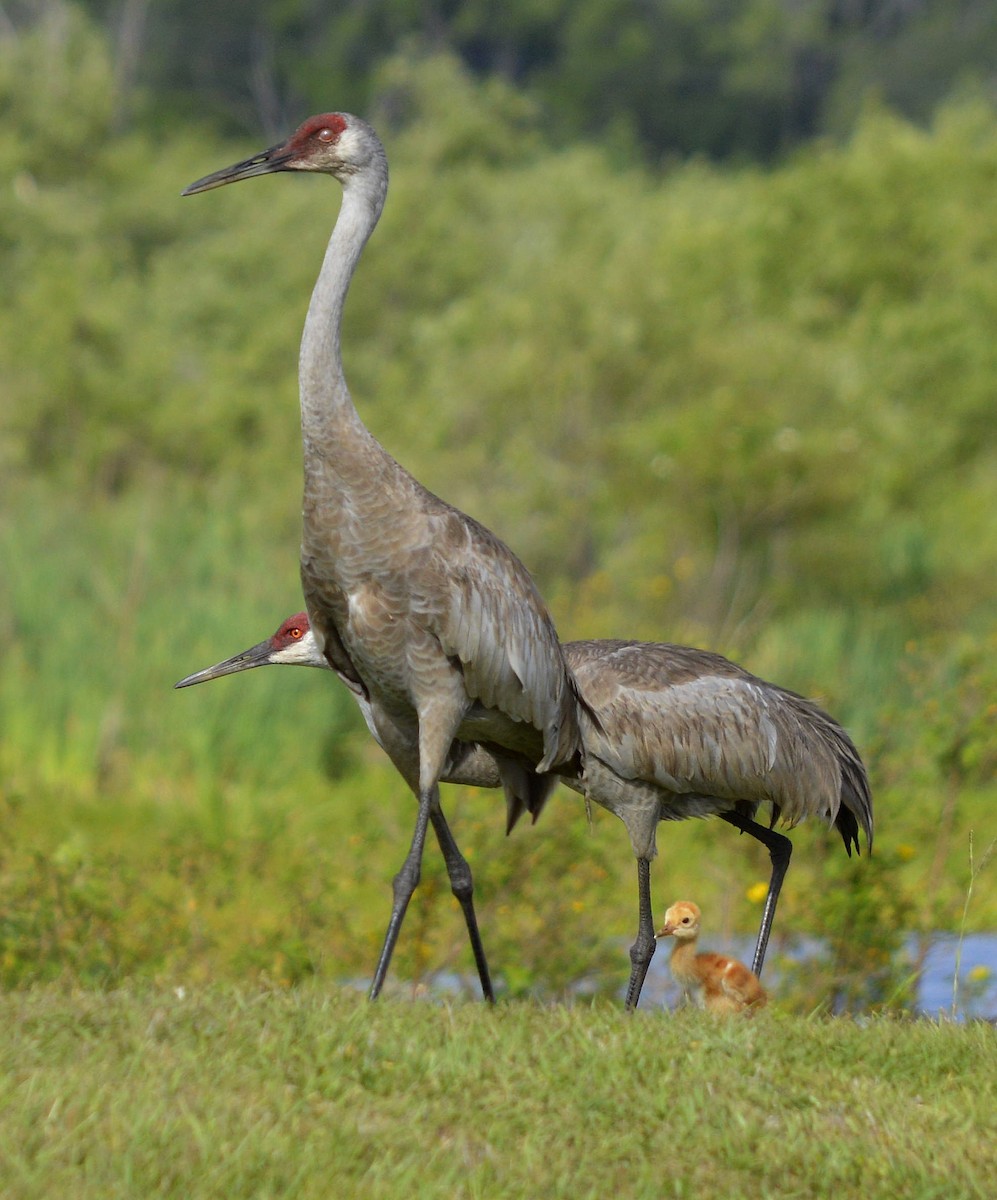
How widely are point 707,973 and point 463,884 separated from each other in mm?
832

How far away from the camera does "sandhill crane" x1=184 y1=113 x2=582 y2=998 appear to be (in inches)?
207

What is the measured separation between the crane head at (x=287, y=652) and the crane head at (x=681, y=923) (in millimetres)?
1563

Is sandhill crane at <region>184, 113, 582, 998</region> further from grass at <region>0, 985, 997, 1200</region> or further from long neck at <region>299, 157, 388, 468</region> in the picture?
grass at <region>0, 985, 997, 1200</region>

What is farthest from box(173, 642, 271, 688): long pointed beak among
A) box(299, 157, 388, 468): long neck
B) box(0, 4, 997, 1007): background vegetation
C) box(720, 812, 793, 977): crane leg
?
box(720, 812, 793, 977): crane leg

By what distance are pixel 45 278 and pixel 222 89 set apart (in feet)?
134

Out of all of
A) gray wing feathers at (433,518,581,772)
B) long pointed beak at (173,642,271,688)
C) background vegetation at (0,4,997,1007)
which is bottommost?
background vegetation at (0,4,997,1007)

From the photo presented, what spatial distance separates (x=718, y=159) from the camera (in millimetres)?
60688

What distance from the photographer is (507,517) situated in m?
14.4

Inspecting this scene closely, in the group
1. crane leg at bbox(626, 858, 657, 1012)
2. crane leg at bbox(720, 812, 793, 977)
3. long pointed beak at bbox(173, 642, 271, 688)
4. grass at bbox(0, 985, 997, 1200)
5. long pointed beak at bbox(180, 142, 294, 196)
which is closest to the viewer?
grass at bbox(0, 985, 997, 1200)

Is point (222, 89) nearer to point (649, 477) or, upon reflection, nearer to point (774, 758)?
point (649, 477)

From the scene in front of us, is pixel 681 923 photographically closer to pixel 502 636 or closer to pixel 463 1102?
pixel 502 636

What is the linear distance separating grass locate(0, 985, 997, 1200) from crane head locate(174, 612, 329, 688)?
1.93 metres

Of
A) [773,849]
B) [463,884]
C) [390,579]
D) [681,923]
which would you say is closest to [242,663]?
[463,884]

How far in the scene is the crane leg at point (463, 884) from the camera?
18.9ft
